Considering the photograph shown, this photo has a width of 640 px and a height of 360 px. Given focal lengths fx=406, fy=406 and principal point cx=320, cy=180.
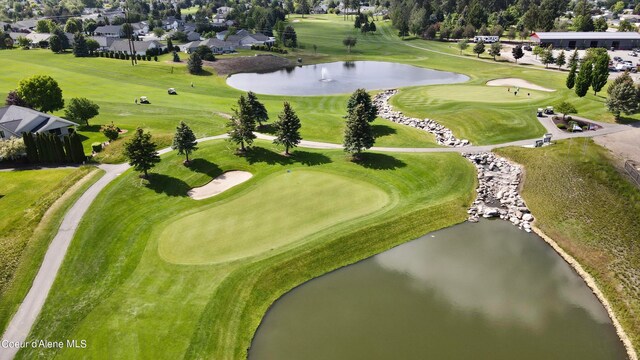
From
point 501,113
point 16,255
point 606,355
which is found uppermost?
point 501,113

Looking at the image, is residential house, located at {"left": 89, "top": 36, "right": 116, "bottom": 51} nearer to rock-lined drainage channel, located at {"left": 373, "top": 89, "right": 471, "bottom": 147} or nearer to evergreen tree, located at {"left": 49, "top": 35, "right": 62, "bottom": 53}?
evergreen tree, located at {"left": 49, "top": 35, "right": 62, "bottom": 53}

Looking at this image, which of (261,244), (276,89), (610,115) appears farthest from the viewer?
(276,89)

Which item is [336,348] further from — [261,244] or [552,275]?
[552,275]

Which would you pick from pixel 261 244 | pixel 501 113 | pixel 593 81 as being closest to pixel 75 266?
pixel 261 244

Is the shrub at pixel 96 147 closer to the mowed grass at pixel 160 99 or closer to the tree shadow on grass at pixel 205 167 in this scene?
the mowed grass at pixel 160 99

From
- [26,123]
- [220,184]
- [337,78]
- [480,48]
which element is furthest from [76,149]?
[480,48]

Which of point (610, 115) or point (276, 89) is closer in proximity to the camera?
point (610, 115)

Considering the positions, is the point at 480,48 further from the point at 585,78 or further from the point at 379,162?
the point at 379,162
